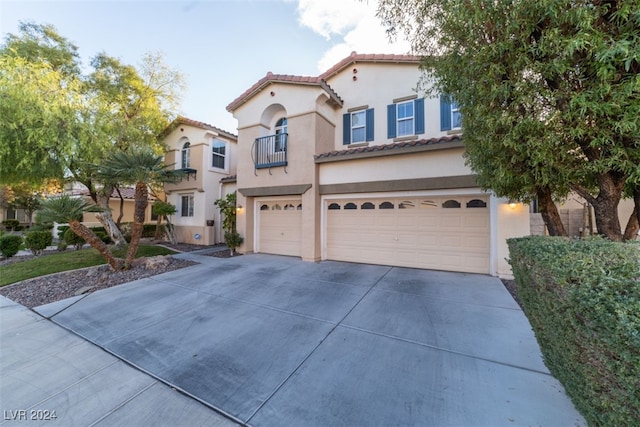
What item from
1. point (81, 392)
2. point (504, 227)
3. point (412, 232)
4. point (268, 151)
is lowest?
point (81, 392)

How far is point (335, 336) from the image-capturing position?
3.78 metres

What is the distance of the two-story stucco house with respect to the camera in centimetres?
708

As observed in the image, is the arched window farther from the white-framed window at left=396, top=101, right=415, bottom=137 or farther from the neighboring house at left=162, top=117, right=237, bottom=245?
the white-framed window at left=396, top=101, right=415, bottom=137

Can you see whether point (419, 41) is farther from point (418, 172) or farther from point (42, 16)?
point (42, 16)

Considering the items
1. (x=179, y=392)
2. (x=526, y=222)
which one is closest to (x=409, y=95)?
(x=526, y=222)

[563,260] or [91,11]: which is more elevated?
[91,11]

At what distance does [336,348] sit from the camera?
3.46 metres

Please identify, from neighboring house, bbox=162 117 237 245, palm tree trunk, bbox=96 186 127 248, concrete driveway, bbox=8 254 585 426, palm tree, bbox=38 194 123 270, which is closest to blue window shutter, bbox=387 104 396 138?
concrete driveway, bbox=8 254 585 426

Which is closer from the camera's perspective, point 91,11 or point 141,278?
point 141,278

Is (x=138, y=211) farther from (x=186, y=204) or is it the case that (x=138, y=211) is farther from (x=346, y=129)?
(x=346, y=129)

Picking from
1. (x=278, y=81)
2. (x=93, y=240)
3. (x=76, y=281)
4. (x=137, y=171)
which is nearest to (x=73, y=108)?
(x=137, y=171)

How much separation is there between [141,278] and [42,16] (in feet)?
39.1

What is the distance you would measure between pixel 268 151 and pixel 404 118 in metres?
5.67

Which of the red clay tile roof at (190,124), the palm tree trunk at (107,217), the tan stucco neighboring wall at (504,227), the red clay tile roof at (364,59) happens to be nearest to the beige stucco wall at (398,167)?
the tan stucco neighboring wall at (504,227)
